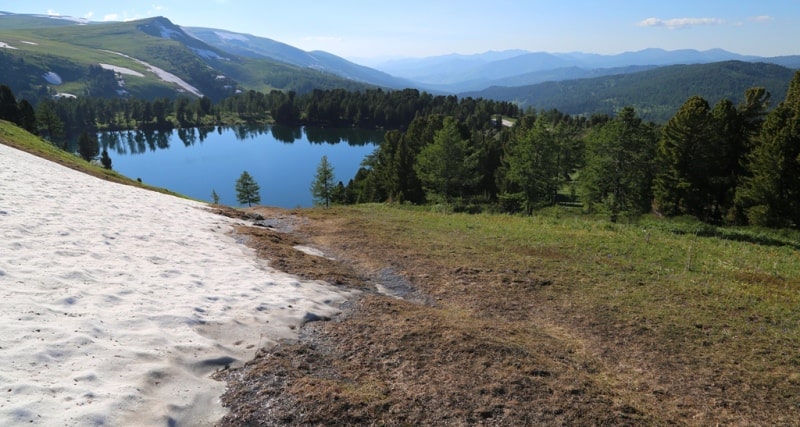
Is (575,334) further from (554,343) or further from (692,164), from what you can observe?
(692,164)

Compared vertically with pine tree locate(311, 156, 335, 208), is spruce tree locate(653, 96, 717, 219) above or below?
above

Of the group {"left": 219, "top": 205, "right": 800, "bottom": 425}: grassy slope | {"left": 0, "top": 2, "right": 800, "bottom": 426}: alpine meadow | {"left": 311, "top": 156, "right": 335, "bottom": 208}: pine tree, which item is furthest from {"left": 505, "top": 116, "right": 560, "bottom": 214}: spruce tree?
{"left": 311, "top": 156, "right": 335, "bottom": 208}: pine tree

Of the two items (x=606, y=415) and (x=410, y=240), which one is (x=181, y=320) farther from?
(x=410, y=240)

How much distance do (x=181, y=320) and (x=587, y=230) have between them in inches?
987

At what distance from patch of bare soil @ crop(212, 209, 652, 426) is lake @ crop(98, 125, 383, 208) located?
84.8 m

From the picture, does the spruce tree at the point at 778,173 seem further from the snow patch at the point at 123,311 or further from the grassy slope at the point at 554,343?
the snow patch at the point at 123,311

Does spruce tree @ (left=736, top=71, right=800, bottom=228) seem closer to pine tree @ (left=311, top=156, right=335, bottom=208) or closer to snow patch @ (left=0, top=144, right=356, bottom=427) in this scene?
snow patch @ (left=0, top=144, right=356, bottom=427)

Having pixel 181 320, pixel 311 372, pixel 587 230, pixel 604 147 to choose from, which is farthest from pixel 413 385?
pixel 604 147

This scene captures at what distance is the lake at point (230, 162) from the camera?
376 feet

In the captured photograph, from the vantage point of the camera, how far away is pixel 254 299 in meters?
13.4

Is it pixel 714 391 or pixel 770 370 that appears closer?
pixel 714 391

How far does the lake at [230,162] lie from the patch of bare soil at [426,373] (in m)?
84.8

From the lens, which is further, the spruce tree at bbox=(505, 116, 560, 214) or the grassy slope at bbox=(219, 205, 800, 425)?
the spruce tree at bbox=(505, 116, 560, 214)

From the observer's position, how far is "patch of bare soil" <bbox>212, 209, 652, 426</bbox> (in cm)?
854
